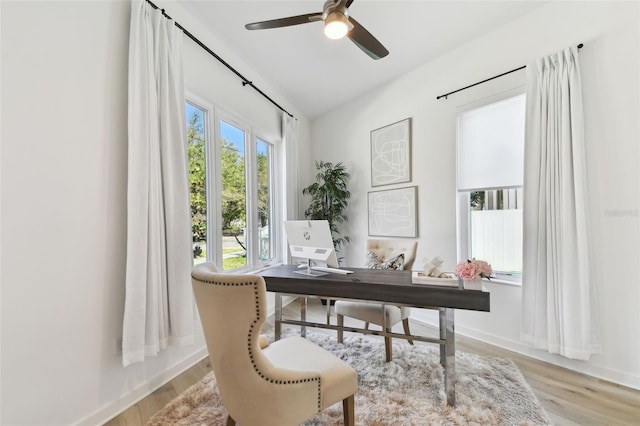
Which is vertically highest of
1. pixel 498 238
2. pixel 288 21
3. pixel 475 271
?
pixel 288 21

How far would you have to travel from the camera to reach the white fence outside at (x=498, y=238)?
2.49 m

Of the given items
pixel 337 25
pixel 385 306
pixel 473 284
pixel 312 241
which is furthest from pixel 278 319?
pixel 337 25

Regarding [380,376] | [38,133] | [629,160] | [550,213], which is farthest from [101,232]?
[629,160]

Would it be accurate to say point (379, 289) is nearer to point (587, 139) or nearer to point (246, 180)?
point (587, 139)

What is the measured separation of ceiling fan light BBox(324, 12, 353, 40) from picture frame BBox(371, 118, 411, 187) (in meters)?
1.86

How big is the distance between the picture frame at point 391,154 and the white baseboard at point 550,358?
174 cm

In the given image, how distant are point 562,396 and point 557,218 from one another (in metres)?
1.24

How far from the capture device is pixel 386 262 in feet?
7.97

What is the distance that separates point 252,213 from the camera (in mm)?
3248

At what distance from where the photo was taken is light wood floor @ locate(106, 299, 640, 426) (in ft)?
5.19

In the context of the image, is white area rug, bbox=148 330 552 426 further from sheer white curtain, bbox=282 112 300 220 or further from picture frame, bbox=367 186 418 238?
sheer white curtain, bbox=282 112 300 220

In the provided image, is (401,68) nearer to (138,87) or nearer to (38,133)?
(138,87)

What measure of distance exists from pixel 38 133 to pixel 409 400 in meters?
2.62

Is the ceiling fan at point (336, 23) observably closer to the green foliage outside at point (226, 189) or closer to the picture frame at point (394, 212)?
the green foliage outside at point (226, 189)
